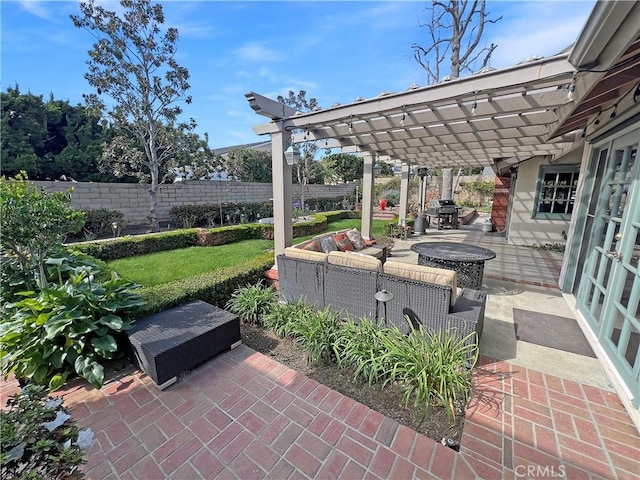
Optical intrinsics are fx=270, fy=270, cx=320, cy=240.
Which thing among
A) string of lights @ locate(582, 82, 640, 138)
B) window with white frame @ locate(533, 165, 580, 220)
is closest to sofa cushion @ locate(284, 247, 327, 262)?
string of lights @ locate(582, 82, 640, 138)

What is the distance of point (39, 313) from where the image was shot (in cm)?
267

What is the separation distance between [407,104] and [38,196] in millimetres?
4428

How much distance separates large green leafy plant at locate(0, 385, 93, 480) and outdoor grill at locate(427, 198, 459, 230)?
13236 millimetres

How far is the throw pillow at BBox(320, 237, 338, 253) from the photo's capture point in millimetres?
5470

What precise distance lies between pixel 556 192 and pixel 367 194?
5.73 metres

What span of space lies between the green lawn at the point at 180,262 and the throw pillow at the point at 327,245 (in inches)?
72.4

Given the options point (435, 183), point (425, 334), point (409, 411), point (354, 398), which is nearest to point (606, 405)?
point (425, 334)

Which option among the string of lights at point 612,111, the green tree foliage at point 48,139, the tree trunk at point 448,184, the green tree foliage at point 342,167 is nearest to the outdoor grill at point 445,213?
the tree trunk at point 448,184

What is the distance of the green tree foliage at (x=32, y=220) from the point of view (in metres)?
2.67

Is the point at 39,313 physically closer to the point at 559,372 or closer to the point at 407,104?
the point at 407,104

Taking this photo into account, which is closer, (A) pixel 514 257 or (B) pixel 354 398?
(B) pixel 354 398

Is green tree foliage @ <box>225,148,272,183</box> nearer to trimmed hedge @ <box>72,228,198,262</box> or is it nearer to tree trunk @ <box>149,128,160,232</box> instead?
tree trunk @ <box>149,128,160,232</box>

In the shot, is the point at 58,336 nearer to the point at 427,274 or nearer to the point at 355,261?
the point at 355,261

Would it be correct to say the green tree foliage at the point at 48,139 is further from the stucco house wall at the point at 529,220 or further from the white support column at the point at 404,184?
the stucco house wall at the point at 529,220
